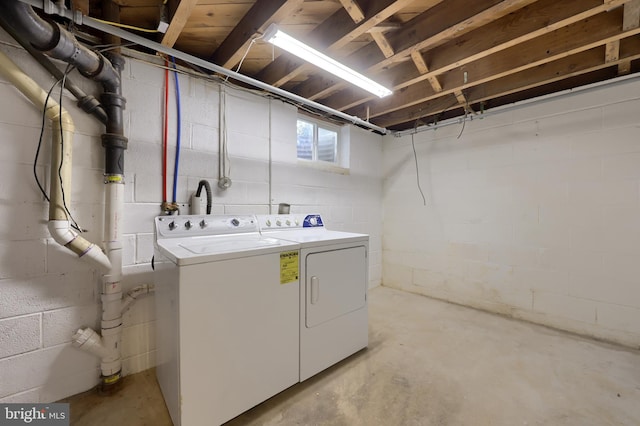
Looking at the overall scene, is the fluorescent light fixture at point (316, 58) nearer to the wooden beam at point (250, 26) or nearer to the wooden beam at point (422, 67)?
the wooden beam at point (250, 26)

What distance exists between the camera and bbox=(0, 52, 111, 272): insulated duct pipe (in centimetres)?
136

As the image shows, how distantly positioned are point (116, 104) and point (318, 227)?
1.74 metres

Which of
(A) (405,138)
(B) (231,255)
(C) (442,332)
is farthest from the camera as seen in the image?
(A) (405,138)

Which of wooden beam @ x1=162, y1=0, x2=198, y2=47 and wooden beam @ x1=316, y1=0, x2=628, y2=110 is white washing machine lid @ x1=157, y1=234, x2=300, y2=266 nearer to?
wooden beam @ x1=162, y1=0, x2=198, y2=47

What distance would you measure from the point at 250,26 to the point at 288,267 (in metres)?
1.52

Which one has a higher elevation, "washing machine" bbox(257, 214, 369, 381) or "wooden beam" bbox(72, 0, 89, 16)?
"wooden beam" bbox(72, 0, 89, 16)

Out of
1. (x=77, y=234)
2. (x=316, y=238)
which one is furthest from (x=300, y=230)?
(x=77, y=234)

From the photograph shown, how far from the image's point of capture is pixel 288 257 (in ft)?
5.00

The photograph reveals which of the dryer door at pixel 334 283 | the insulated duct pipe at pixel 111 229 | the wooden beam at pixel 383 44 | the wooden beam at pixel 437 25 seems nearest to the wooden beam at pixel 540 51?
the wooden beam at pixel 437 25

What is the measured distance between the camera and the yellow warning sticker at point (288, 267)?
58.8 inches

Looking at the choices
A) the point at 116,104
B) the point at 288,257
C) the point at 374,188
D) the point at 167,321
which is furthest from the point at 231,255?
the point at 374,188

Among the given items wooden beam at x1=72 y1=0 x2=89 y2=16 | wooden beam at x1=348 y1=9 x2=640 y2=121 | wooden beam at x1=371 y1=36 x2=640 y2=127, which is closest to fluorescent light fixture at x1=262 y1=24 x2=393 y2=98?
wooden beam at x1=348 y1=9 x2=640 y2=121

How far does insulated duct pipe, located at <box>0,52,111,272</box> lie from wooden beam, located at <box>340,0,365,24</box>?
66.7 inches

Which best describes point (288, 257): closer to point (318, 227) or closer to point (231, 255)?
point (231, 255)
